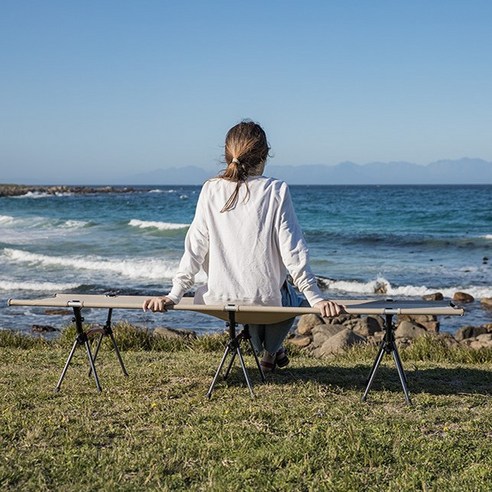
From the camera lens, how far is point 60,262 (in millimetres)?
23656

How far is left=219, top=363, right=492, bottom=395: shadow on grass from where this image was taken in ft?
19.1

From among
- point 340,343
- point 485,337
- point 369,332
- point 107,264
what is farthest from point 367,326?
point 107,264

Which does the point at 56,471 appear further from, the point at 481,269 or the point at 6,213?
the point at 6,213

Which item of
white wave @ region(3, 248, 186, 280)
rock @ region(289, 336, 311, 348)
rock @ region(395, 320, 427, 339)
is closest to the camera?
rock @ region(289, 336, 311, 348)

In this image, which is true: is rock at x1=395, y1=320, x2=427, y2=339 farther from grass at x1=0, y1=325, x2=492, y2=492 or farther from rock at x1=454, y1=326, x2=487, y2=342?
grass at x1=0, y1=325, x2=492, y2=492

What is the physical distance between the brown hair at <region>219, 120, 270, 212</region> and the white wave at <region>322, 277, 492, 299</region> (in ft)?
43.5

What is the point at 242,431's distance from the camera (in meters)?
4.45

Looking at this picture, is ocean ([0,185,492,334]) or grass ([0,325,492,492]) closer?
grass ([0,325,492,492])

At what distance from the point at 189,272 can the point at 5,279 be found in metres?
15.3

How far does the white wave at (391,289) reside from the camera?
1822 centimetres

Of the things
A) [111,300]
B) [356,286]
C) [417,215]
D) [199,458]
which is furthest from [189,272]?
[417,215]

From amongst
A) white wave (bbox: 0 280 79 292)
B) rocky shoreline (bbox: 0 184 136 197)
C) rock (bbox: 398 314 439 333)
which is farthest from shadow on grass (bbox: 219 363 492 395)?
rocky shoreline (bbox: 0 184 136 197)

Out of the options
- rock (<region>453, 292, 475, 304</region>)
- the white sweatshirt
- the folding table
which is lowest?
rock (<region>453, 292, 475, 304</region>)

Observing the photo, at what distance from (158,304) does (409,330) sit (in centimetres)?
789
